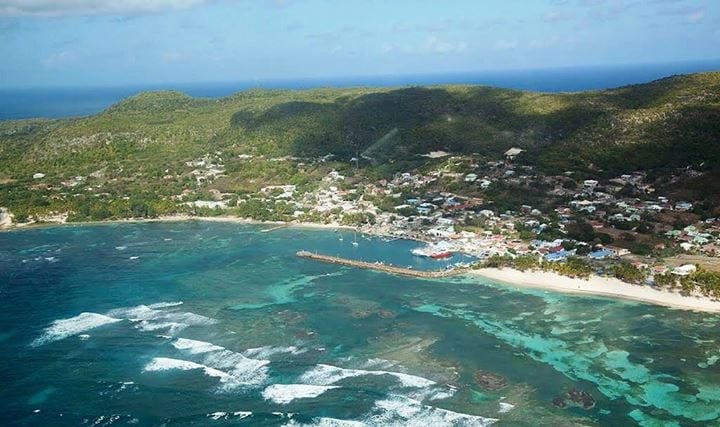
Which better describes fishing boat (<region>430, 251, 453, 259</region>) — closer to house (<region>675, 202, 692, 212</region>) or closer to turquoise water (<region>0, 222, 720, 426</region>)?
turquoise water (<region>0, 222, 720, 426</region>)

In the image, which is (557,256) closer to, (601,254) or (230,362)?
(601,254)

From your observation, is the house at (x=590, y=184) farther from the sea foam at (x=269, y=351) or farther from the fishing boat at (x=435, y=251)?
the sea foam at (x=269, y=351)

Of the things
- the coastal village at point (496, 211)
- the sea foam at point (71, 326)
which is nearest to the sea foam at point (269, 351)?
the sea foam at point (71, 326)

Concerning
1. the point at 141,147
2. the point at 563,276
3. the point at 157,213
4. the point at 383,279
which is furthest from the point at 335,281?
the point at 141,147

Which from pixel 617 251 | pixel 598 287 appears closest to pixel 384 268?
pixel 598 287

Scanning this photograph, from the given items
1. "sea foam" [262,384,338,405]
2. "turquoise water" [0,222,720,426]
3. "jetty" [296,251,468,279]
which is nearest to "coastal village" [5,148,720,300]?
"jetty" [296,251,468,279]
